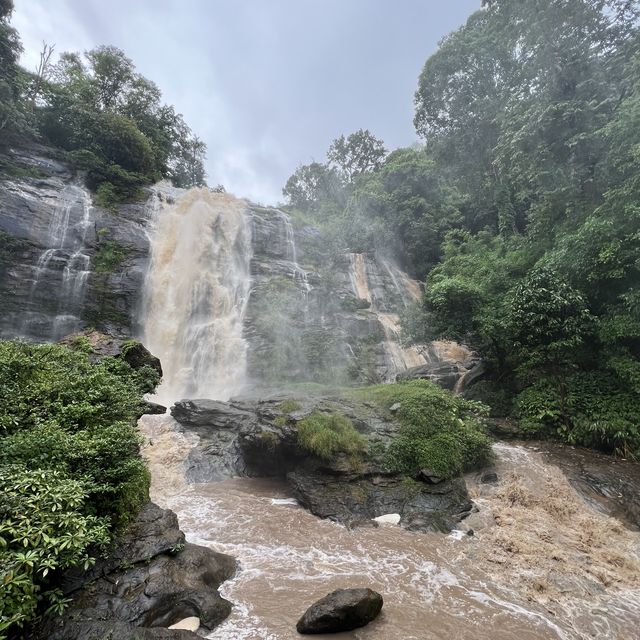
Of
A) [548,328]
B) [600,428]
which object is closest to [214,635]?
[600,428]

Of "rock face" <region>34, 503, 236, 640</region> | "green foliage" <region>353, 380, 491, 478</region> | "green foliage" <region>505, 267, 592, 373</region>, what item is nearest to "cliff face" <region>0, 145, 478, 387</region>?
"green foliage" <region>505, 267, 592, 373</region>

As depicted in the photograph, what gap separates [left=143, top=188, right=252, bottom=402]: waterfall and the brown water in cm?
907

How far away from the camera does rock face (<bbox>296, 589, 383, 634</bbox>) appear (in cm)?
435

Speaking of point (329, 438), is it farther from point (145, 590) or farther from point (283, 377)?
point (283, 377)

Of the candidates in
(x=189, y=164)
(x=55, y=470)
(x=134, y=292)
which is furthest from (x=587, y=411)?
(x=189, y=164)

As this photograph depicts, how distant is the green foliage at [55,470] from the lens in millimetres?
3213

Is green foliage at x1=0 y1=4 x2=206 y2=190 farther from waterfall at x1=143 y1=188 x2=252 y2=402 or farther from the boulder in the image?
the boulder

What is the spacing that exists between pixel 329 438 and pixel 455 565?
12.5 ft

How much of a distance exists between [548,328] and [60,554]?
484 inches

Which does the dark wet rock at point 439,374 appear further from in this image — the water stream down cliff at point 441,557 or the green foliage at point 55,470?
the green foliage at point 55,470

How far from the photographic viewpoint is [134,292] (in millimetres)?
19516

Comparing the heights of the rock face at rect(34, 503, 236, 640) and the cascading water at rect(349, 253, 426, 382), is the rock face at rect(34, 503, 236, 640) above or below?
below

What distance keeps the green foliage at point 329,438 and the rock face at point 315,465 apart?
0.69ft

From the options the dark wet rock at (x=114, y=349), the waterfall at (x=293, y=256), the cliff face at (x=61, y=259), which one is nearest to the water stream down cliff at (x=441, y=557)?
the dark wet rock at (x=114, y=349)
